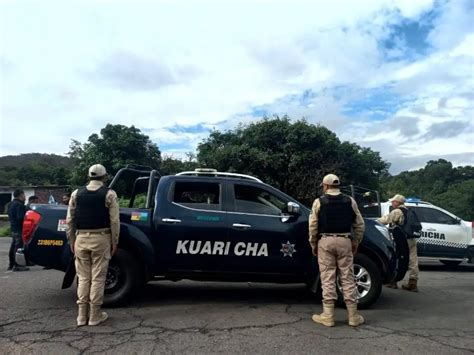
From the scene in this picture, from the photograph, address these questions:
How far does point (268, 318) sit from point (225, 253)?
1.05 metres

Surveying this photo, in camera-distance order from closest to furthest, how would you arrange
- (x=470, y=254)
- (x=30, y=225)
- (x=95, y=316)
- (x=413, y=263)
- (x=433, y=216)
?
1. (x=95, y=316)
2. (x=30, y=225)
3. (x=413, y=263)
4. (x=470, y=254)
5. (x=433, y=216)

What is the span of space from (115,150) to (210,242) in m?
30.7

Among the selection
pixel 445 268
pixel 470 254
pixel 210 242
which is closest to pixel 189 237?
pixel 210 242

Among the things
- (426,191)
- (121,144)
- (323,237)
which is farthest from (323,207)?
A: (426,191)

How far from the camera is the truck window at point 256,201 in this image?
675 cm

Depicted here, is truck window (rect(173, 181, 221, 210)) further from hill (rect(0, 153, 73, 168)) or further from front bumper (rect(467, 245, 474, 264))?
hill (rect(0, 153, 73, 168))

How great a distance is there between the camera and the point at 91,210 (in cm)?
565

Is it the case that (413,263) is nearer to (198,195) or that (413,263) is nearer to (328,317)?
(328,317)

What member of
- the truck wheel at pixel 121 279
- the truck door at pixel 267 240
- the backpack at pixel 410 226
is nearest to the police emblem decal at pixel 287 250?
the truck door at pixel 267 240

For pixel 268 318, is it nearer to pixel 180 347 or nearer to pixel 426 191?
pixel 180 347

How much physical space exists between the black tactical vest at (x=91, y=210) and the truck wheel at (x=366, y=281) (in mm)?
3239

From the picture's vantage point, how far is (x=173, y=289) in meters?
7.86

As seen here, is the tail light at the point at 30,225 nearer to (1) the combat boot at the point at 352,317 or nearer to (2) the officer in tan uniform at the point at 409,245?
(1) the combat boot at the point at 352,317

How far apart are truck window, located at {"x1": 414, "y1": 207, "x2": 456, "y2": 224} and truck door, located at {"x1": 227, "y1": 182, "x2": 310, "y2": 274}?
6.29m
